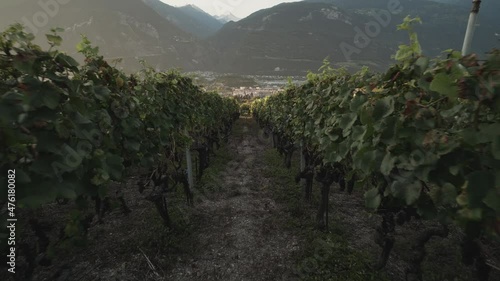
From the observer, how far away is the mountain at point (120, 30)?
5881 inches

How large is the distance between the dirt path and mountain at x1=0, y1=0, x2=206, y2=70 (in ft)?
471

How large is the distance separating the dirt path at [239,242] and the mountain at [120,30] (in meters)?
144

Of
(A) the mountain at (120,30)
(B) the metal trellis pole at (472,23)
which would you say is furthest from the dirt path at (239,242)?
(A) the mountain at (120,30)

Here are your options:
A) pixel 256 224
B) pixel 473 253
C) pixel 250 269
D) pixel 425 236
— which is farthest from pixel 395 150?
pixel 256 224

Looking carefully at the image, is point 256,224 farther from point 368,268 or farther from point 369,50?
point 369,50

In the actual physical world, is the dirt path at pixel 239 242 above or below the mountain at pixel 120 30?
below

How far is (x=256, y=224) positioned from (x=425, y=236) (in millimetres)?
3166

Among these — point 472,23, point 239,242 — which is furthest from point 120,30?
point 472,23

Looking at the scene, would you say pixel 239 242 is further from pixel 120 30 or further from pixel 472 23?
pixel 120 30

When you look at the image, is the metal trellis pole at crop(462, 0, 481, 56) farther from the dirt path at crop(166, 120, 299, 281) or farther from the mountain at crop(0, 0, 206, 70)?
the mountain at crop(0, 0, 206, 70)

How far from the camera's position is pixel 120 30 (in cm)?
16350

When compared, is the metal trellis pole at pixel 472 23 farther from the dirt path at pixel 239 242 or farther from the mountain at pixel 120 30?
the mountain at pixel 120 30

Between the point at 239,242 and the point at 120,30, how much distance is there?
615 ft

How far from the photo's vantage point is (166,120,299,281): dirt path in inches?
163
